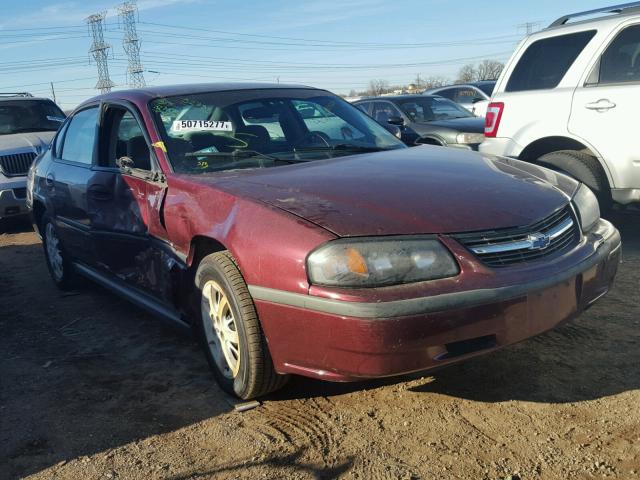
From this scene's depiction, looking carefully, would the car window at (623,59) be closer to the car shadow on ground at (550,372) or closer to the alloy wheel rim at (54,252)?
the car shadow on ground at (550,372)

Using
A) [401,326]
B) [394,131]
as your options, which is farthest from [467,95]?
[401,326]

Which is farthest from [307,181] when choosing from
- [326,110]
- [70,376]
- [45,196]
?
[45,196]

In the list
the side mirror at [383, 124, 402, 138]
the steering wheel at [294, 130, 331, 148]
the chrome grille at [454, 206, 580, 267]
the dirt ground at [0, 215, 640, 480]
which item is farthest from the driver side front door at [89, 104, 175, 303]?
the side mirror at [383, 124, 402, 138]

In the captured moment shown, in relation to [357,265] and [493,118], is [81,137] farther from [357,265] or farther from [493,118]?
[493,118]

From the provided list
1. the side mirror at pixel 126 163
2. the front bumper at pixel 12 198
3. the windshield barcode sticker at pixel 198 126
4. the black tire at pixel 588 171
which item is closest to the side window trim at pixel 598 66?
the black tire at pixel 588 171

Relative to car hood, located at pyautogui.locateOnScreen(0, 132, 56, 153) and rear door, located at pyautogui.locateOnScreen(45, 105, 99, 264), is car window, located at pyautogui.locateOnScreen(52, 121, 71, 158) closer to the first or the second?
rear door, located at pyautogui.locateOnScreen(45, 105, 99, 264)

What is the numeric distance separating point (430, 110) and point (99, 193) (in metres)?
6.83

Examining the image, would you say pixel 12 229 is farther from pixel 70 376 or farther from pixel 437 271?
pixel 437 271

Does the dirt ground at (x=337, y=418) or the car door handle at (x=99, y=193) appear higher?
the car door handle at (x=99, y=193)

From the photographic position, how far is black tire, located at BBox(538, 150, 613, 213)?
560cm

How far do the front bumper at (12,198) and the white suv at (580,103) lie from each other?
6.25m

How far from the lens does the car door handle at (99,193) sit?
4300 mm

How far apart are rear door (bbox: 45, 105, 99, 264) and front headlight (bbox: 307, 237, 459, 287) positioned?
103 inches

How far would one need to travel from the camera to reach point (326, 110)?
4527 millimetres
